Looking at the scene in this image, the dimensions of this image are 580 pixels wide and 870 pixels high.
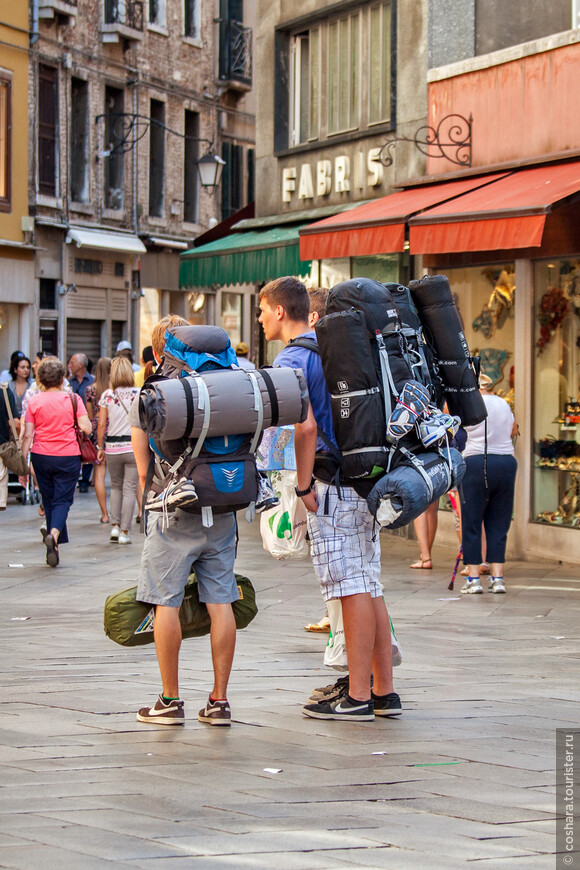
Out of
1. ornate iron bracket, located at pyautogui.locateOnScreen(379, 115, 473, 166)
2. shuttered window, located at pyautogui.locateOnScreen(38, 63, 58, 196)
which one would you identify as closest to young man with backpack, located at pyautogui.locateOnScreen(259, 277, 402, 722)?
ornate iron bracket, located at pyautogui.locateOnScreen(379, 115, 473, 166)

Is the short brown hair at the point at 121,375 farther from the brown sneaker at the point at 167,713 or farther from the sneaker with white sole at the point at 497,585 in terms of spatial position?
the brown sneaker at the point at 167,713

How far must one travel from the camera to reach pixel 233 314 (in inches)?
1522

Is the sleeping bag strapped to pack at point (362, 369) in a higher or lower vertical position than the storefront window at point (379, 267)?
lower

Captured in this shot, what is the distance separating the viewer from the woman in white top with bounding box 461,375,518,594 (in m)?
10.6

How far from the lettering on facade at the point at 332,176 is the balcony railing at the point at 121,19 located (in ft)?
50.0

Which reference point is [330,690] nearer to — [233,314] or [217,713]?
[217,713]

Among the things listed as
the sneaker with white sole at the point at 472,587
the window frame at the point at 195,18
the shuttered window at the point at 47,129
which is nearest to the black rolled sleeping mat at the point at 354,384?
the sneaker with white sole at the point at 472,587

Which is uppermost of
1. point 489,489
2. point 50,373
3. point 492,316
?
point 492,316

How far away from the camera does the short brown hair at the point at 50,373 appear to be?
41.3 feet

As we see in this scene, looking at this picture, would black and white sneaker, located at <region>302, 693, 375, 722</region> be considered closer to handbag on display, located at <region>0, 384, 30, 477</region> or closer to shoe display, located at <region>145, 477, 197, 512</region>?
shoe display, located at <region>145, 477, 197, 512</region>

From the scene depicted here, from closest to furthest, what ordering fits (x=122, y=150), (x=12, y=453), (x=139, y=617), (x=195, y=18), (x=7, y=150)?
(x=139, y=617)
(x=12, y=453)
(x=7, y=150)
(x=122, y=150)
(x=195, y=18)

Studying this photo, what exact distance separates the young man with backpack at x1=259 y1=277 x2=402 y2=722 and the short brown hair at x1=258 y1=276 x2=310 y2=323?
8.6 inches

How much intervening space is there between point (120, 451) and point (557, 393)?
4.19 meters

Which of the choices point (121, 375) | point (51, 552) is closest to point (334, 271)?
point (121, 375)
